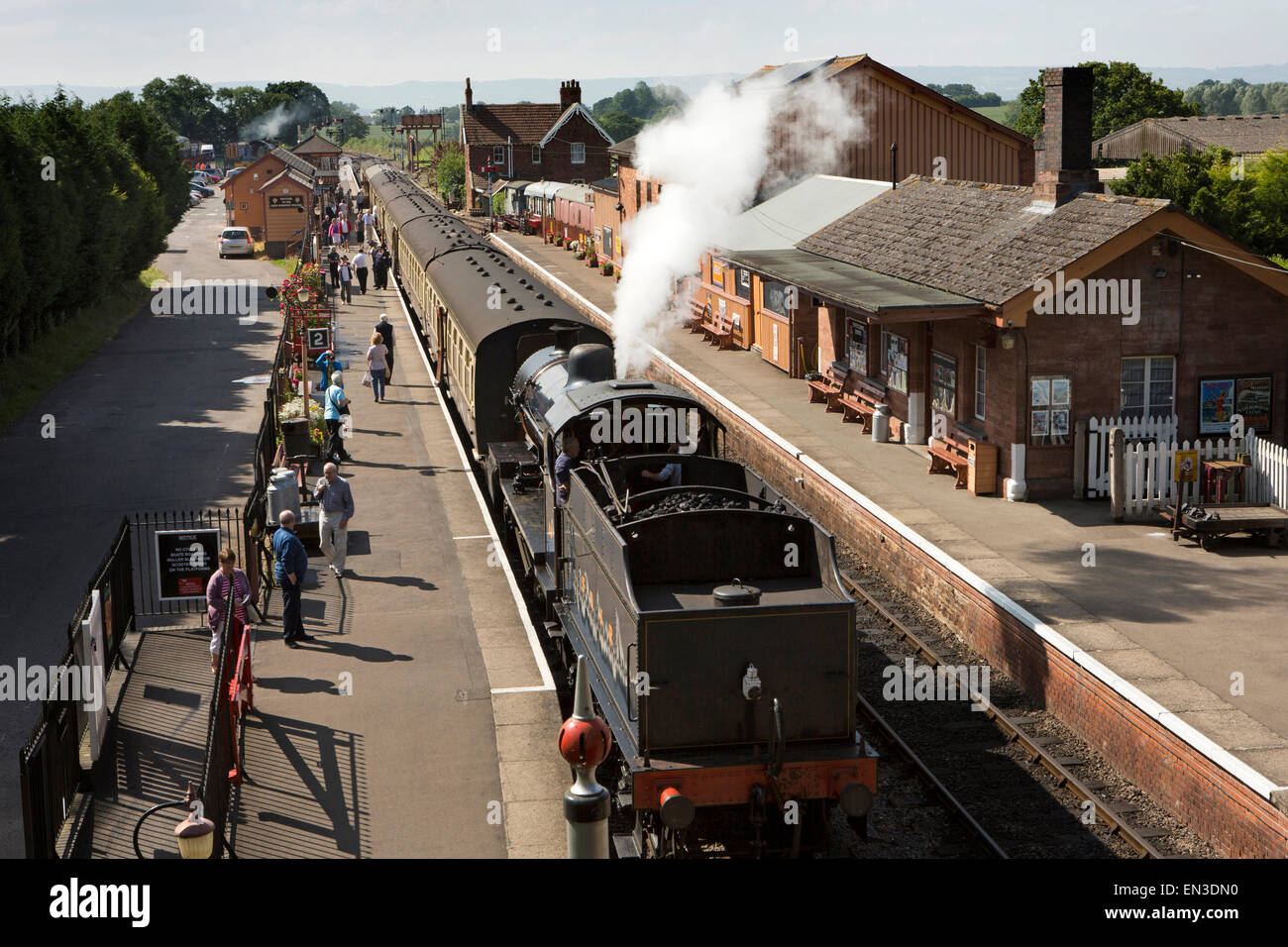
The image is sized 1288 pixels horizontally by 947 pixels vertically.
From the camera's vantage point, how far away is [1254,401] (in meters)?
18.8

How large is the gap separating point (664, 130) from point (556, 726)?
2712cm

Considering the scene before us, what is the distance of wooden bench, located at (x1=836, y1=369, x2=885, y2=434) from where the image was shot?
2366 cm

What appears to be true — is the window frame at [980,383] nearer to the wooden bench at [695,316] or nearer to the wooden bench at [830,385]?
the wooden bench at [830,385]

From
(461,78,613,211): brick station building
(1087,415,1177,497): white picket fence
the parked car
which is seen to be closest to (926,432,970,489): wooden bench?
(1087,415,1177,497): white picket fence

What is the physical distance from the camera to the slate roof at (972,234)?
59.4 ft

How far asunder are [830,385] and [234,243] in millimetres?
41276

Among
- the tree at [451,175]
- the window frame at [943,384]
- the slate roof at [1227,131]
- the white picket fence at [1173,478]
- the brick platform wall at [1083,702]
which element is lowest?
the brick platform wall at [1083,702]

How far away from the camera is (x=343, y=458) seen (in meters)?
22.9

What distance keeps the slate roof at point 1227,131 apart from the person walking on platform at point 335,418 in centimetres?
5196

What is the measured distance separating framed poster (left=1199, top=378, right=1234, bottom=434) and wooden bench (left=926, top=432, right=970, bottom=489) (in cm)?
339

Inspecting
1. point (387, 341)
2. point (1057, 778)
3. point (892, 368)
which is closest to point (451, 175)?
point (387, 341)

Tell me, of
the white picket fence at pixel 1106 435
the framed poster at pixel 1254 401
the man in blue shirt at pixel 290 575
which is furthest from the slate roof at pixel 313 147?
the man in blue shirt at pixel 290 575

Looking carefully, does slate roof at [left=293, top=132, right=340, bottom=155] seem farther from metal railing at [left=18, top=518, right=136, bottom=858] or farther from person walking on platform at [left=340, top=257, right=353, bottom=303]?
metal railing at [left=18, top=518, right=136, bottom=858]

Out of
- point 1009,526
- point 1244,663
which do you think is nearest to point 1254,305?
point 1009,526
